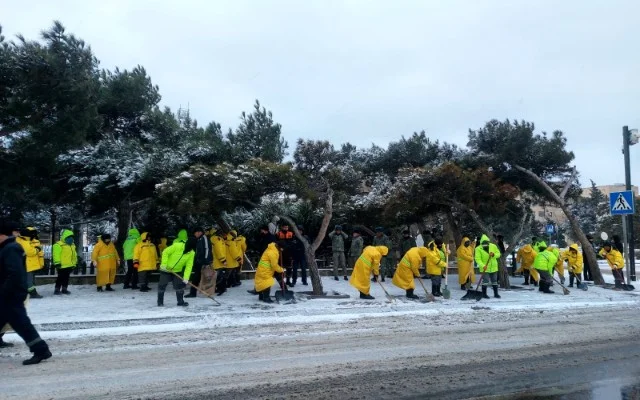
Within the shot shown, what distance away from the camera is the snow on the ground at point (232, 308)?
33.5 ft

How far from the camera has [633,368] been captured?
7035mm

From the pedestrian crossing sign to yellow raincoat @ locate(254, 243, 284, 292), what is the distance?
1085 centimetres

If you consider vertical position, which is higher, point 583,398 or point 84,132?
point 84,132

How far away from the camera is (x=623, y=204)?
658 inches

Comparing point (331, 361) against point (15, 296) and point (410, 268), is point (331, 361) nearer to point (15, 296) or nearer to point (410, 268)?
point (15, 296)

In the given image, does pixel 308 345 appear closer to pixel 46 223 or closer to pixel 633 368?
pixel 633 368

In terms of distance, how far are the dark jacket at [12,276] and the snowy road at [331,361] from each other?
941mm

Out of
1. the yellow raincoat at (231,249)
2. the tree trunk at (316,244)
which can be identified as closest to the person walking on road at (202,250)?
the yellow raincoat at (231,249)

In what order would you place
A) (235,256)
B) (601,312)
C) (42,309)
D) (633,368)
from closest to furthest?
(633,368) < (42,309) < (601,312) < (235,256)

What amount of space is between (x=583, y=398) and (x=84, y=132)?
12111mm

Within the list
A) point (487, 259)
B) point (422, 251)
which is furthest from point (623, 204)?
point (422, 251)

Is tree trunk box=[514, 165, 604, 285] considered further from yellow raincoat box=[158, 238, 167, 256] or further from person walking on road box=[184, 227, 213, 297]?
yellow raincoat box=[158, 238, 167, 256]

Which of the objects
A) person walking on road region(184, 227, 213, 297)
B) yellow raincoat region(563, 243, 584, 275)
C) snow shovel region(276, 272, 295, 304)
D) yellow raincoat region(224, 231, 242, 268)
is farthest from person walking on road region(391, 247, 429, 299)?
yellow raincoat region(563, 243, 584, 275)

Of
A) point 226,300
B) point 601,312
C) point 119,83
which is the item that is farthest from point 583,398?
point 119,83
